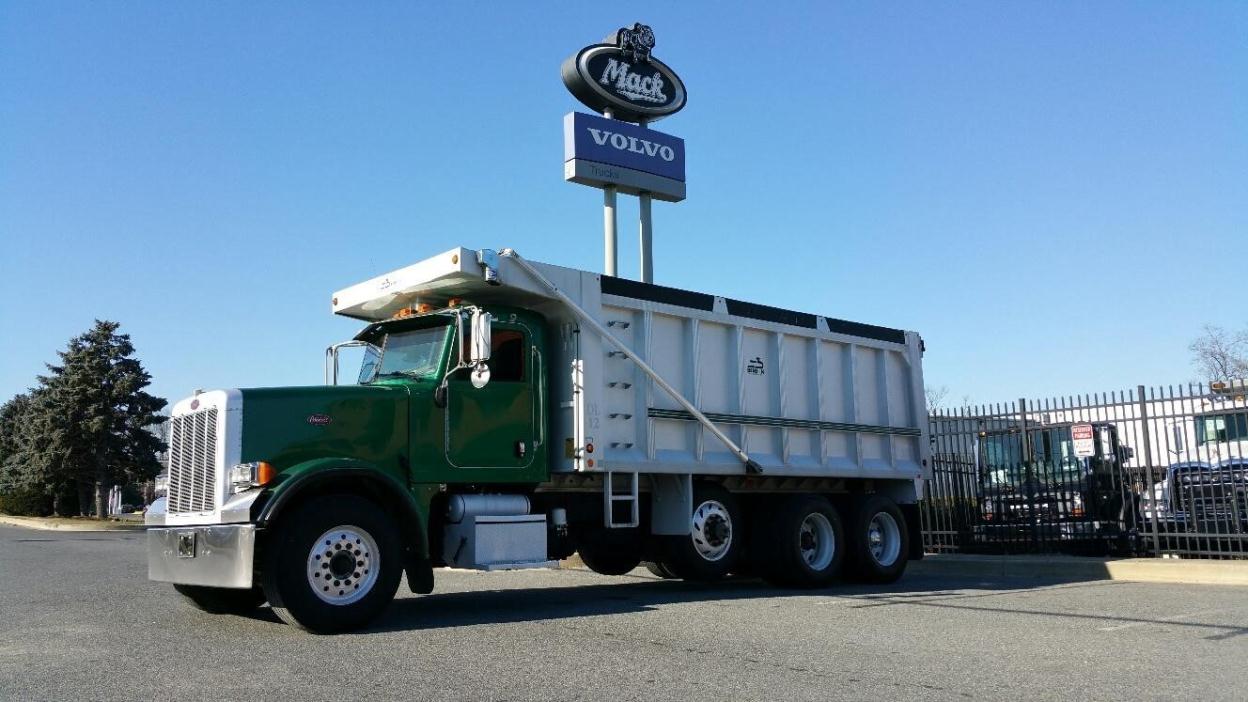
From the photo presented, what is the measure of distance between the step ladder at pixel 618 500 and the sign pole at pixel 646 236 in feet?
33.2

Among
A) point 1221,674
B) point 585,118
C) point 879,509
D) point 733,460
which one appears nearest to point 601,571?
point 733,460

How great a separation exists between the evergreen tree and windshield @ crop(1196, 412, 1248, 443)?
149 ft

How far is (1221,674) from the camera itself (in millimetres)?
6062

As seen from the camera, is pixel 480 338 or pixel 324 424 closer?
pixel 324 424

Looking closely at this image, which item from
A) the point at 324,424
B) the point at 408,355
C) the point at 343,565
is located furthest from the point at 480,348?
the point at 343,565

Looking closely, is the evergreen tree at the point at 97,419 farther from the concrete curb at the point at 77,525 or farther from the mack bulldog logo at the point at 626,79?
the mack bulldog logo at the point at 626,79

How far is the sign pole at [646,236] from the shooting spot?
20.5 m

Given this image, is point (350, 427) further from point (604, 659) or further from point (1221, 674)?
point (1221, 674)

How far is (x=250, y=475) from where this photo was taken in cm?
806

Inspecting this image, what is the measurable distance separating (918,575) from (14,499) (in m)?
52.6

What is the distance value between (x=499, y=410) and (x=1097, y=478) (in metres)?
8.69

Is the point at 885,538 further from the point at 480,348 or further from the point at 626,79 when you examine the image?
the point at 626,79

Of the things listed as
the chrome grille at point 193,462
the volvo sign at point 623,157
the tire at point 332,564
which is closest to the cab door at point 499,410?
the tire at point 332,564

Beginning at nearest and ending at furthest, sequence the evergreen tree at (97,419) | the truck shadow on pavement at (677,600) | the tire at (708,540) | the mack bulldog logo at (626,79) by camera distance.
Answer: the truck shadow on pavement at (677,600) < the tire at (708,540) < the mack bulldog logo at (626,79) < the evergreen tree at (97,419)
